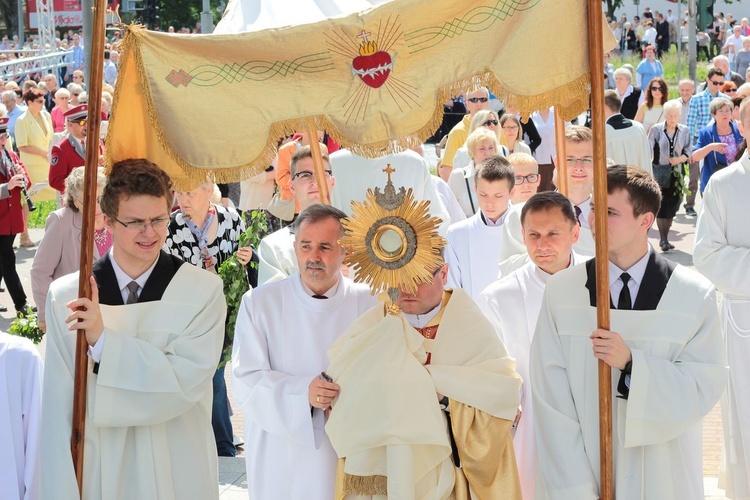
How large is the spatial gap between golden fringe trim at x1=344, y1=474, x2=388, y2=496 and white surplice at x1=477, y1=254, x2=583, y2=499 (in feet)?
3.22

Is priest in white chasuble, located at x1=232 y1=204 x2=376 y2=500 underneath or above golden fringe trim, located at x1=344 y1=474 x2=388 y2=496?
above

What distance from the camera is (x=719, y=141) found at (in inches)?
527

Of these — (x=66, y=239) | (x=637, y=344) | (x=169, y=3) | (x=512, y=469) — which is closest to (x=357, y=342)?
(x=512, y=469)

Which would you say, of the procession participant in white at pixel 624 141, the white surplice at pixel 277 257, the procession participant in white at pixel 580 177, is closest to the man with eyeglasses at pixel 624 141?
the procession participant in white at pixel 624 141

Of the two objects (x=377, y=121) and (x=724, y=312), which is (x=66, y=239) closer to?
(x=377, y=121)

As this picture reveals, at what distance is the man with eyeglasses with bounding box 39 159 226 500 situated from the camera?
424cm

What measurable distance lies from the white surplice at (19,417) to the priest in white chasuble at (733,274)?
3375 mm

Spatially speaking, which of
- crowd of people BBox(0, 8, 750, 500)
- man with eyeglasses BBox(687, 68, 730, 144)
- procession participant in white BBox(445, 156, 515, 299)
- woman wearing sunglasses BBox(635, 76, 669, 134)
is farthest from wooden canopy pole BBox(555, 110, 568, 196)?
man with eyeglasses BBox(687, 68, 730, 144)

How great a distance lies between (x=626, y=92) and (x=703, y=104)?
1217 millimetres

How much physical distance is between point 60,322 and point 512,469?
187 cm

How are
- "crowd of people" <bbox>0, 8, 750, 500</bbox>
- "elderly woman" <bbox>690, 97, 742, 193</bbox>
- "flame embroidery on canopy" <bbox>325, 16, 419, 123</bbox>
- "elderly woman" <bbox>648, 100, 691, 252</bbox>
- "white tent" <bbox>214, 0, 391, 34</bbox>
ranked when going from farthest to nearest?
"elderly woman" <bbox>648, 100, 691, 252</bbox> → "elderly woman" <bbox>690, 97, 742, 193</bbox> → "white tent" <bbox>214, 0, 391, 34</bbox> → "flame embroidery on canopy" <bbox>325, 16, 419, 123</bbox> → "crowd of people" <bbox>0, 8, 750, 500</bbox>

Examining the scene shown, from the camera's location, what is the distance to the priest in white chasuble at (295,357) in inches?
181

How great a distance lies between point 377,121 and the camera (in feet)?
14.8

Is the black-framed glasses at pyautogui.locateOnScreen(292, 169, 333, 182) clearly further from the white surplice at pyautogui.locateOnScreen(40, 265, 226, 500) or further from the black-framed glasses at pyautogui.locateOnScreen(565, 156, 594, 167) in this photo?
the white surplice at pyautogui.locateOnScreen(40, 265, 226, 500)
